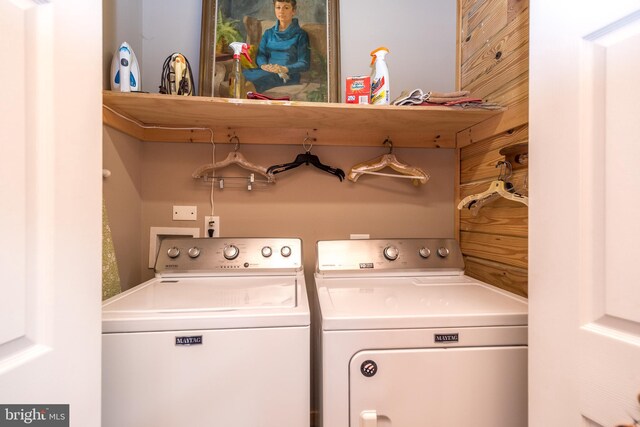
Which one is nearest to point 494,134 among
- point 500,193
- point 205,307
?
point 500,193

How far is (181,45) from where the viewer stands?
168cm

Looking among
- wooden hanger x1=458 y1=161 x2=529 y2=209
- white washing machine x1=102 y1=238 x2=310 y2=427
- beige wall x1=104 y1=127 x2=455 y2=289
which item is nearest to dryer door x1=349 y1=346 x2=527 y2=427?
white washing machine x1=102 y1=238 x2=310 y2=427

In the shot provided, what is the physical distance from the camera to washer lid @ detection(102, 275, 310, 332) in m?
0.89

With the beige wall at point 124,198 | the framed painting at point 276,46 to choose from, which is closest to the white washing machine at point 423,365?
the beige wall at point 124,198

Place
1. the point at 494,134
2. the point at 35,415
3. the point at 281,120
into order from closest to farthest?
the point at 35,415 < the point at 494,134 < the point at 281,120

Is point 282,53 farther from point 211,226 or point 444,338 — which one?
point 444,338

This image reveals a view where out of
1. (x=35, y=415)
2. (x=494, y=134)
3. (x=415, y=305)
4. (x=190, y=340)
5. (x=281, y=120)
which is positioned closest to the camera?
(x=35, y=415)

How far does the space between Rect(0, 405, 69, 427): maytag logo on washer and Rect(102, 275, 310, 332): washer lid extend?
0.90ft

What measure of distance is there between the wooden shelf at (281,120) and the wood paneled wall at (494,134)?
0.36 feet

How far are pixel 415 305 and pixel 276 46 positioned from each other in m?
1.58

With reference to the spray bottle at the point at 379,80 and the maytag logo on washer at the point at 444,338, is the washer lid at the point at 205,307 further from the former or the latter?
the spray bottle at the point at 379,80

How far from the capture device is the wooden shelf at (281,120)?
128 cm

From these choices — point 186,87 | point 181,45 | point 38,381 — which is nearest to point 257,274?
point 38,381

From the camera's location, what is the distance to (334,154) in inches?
68.4
